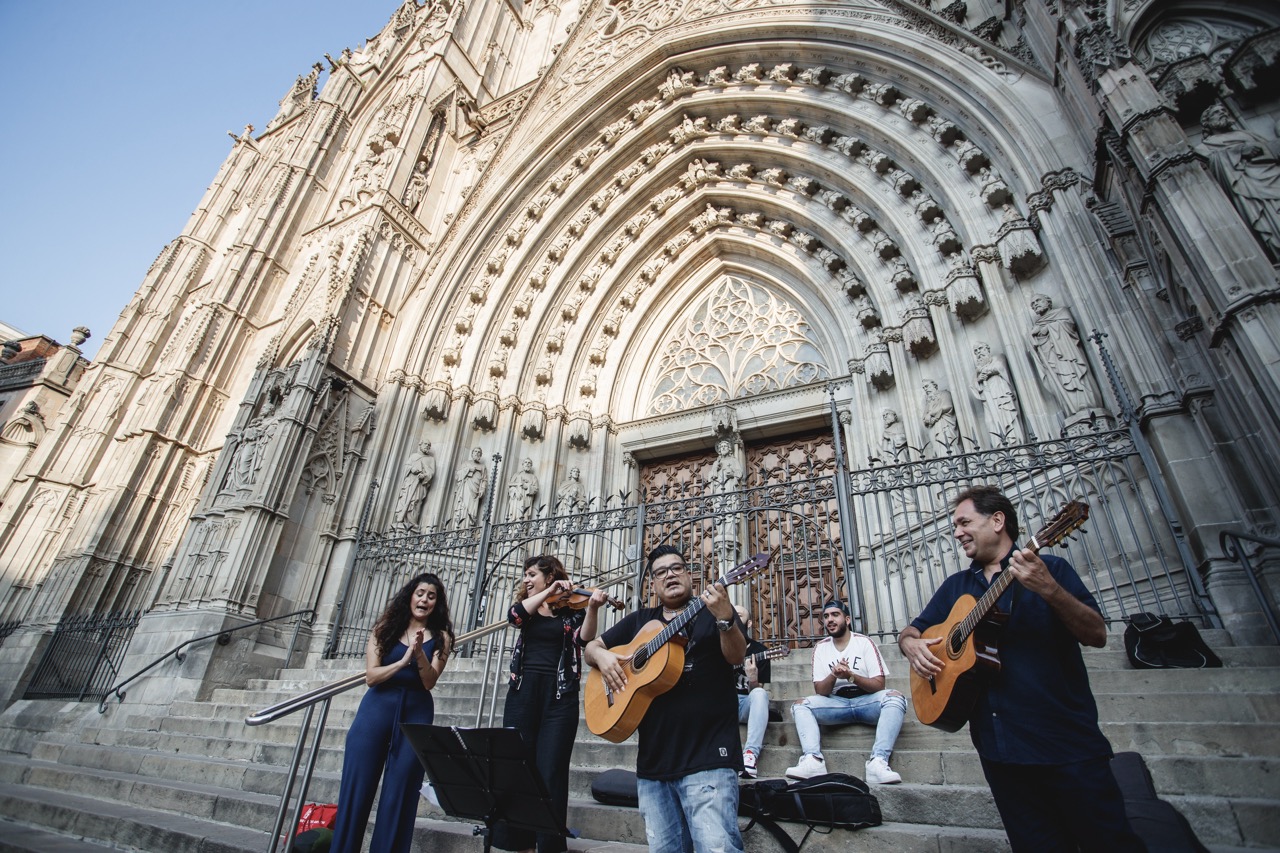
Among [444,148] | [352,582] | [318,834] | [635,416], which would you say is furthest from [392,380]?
[318,834]

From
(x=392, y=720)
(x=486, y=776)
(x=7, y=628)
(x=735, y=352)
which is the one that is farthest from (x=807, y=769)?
(x=7, y=628)

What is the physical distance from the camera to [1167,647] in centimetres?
371

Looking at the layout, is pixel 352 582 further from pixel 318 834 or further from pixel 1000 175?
pixel 1000 175

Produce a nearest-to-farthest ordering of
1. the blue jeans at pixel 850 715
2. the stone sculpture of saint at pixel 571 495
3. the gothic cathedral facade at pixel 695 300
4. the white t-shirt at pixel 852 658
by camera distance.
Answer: the blue jeans at pixel 850 715 < the white t-shirt at pixel 852 658 < the gothic cathedral facade at pixel 695 300 < the stone sculpture of saint at pixel 571 495

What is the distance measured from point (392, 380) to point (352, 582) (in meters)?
3.35

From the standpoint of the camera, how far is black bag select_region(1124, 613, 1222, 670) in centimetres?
365

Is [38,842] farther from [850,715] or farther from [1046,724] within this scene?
[1046,724]

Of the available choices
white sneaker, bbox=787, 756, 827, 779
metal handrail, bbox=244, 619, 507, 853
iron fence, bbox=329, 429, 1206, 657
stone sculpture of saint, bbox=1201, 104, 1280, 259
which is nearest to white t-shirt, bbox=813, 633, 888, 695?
white sneaker, bbox=787, 756, 827, 779

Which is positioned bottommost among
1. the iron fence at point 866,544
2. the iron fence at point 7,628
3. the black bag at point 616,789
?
the black bag at point 616,789

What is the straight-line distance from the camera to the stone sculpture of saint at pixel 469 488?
9.41 metres

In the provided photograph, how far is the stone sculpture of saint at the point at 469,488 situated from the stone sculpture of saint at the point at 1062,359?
737cm

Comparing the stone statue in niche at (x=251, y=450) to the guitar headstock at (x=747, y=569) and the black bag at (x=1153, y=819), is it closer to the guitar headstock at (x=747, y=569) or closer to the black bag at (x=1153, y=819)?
the guitar headstock at (x=747, y=569)

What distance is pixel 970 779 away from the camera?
3.10 metres

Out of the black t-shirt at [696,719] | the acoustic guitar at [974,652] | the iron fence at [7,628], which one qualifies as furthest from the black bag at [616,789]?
the iron fence at [7,628]
